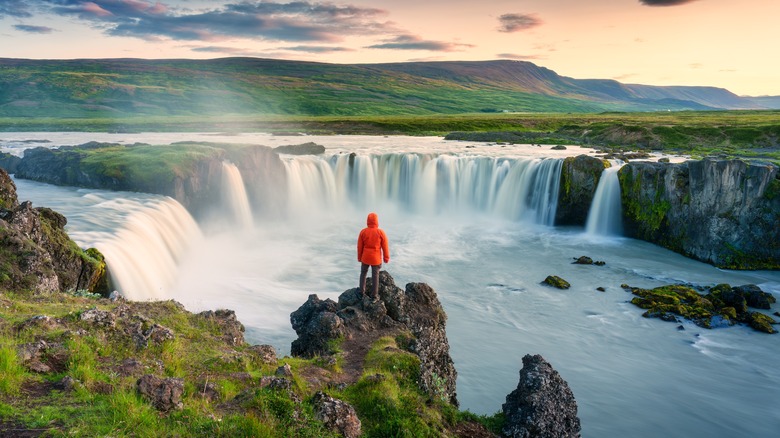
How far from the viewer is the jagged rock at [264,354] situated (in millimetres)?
11006

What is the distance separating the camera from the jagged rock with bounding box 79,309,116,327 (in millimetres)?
9930

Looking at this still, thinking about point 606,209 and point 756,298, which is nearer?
point 756,298

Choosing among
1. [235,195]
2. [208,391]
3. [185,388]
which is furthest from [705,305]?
[235,195]

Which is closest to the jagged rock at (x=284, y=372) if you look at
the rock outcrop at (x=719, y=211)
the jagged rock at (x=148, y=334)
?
the jagged rock at (x=148, y=334)

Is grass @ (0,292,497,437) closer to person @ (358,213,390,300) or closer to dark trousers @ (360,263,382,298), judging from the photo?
dark trousers @ (360,263,382,298)

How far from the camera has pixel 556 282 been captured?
84.2 ft

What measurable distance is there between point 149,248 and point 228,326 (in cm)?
1226

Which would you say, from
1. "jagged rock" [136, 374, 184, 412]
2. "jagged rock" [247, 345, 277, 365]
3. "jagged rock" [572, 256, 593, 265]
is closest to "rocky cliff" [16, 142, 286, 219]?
"jagged rock" [572, 256, 593, 265]

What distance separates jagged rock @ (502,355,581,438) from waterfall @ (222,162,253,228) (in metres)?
29.4

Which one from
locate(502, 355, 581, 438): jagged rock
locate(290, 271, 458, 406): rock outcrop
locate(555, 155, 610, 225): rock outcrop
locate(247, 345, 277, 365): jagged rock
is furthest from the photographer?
locate(555, 155, 610, 225): rock outcrop

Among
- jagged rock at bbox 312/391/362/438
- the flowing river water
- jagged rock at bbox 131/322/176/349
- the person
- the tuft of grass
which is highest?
the person

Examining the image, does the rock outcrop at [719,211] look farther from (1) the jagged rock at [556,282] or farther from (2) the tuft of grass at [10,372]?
(2) the tuft of grass at [10,372]

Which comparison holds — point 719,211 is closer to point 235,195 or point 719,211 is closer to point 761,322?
point 761,322

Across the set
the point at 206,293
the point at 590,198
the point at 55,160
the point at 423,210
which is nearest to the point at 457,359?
the point at 206,293
